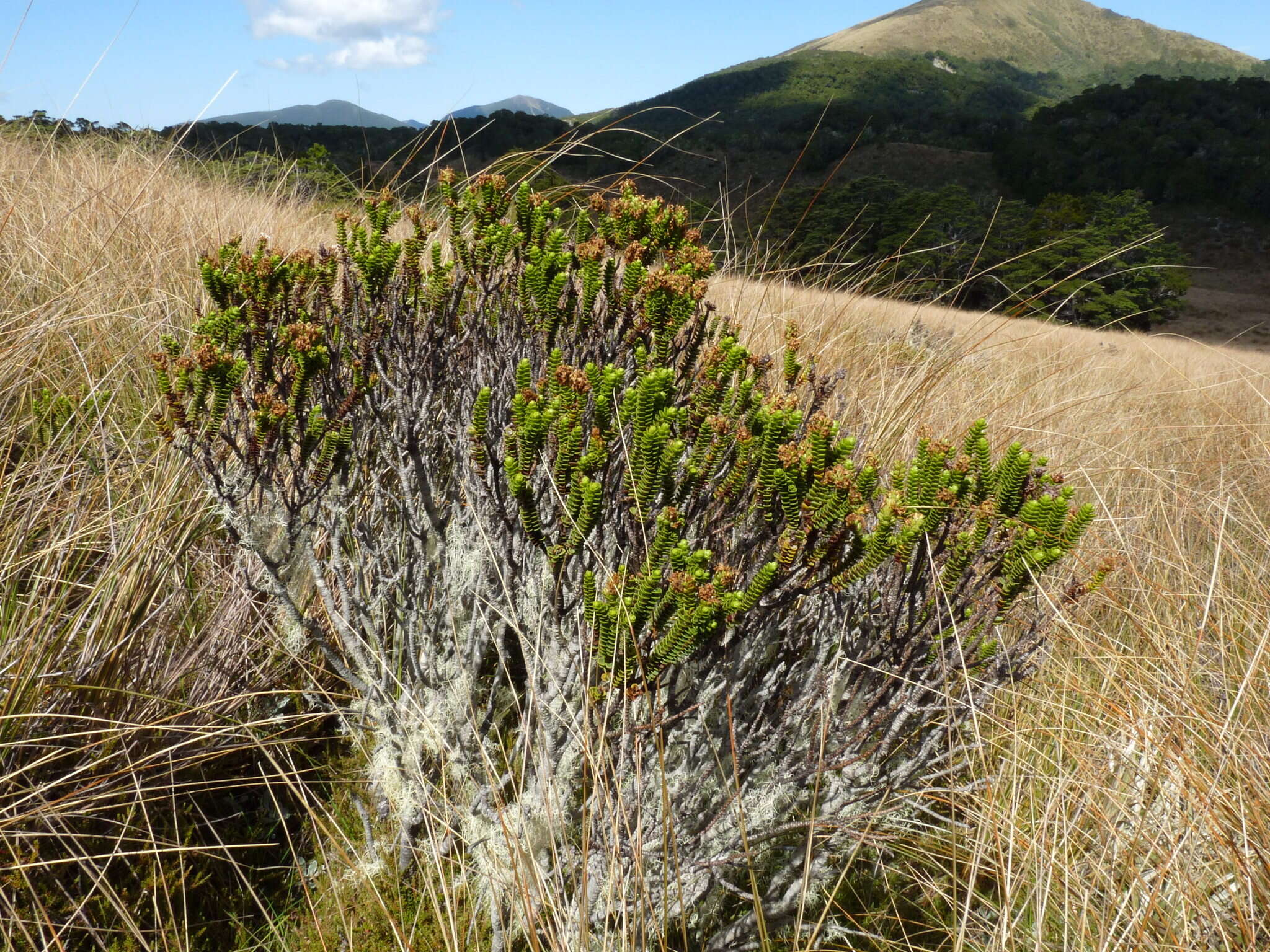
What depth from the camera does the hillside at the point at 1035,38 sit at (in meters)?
120

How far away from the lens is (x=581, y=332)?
202cm

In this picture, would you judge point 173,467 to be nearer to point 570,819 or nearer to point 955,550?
point 570,819

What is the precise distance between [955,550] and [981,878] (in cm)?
83

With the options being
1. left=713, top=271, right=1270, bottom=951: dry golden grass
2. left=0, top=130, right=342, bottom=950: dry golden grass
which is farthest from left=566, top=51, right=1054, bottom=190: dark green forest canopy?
left=0, top=130, right=342, bottom=950: dry golden grass

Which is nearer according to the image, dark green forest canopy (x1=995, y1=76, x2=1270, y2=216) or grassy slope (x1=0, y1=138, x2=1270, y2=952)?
grassy slope (x1=0, y1=138, x2=1270, y2=952)

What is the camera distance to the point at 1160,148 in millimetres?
39938

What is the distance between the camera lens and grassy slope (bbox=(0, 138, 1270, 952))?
134cm

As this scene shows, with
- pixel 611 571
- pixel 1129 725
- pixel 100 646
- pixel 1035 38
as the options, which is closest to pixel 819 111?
pixel 1129 725

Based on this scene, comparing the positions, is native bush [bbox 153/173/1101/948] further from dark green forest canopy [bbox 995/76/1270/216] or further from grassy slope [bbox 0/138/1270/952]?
dark green forest canopy [bbox 995/76/1270/216]

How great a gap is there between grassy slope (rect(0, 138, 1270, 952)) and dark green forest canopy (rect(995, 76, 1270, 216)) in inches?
1663

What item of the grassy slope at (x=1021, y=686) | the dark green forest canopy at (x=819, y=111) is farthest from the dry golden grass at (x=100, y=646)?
the dark green forest canopy at (x=819, y=111)

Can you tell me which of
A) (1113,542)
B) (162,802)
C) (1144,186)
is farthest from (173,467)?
(1144,186)

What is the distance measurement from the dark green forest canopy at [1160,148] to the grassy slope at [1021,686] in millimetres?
42232

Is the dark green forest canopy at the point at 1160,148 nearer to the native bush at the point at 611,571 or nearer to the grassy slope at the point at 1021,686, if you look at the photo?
the grassy slope at the point at 1021,686
